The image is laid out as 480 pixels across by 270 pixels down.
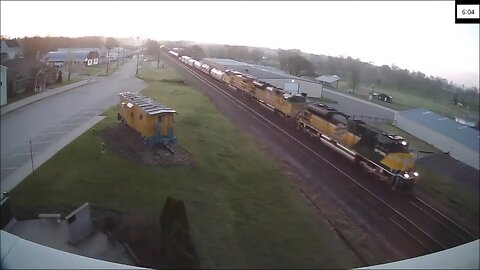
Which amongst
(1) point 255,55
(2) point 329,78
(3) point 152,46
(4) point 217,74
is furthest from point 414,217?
(3) point 152,46

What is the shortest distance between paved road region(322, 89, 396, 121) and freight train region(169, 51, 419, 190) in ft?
0.19

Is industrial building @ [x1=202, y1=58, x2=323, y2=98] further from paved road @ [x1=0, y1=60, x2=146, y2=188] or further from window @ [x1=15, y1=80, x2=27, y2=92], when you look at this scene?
window @ [x1=15, y1=80, x2=27, y2=92]

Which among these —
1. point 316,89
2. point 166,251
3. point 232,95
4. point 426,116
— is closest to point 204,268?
point 166,251

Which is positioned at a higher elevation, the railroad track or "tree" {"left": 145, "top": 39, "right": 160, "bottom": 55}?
"tree" {"left": 145, "top": 39, "right": 160, "bottom": 55}

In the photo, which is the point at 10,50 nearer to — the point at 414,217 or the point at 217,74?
the point at 217,74

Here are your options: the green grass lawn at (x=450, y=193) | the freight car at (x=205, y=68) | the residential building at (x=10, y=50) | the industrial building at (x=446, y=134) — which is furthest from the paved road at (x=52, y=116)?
the green grass lawn at (x=450, y=193)

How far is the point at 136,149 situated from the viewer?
6.80ft

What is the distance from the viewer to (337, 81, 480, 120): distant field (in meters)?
2.29

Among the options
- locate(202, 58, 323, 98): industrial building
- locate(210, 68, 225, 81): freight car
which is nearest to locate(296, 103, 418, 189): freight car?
locate(202, 58, 323, 98): industrial building

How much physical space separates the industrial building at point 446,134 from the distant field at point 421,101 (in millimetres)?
77

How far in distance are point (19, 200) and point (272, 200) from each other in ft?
4.40

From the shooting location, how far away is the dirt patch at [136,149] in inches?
81.0

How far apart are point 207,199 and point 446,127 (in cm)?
143

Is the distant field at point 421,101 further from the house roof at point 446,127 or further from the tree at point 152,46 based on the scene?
the tree at point 152,46
